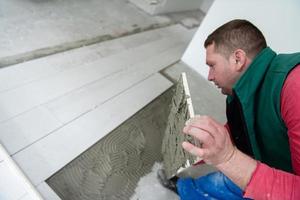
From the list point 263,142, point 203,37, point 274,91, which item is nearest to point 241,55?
point 274,91

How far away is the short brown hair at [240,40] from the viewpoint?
1183 mm

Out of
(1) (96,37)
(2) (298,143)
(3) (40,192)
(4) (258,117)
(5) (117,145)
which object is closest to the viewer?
(2) (298,143)

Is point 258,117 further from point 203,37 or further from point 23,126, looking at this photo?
point 203,37

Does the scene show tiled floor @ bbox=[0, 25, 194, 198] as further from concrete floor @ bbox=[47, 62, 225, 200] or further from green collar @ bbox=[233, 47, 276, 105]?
green collar @ bbox=[233, 47, 276, 105]

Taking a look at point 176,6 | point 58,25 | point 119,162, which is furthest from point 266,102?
point 176,6

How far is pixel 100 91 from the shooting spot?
1.97 meters

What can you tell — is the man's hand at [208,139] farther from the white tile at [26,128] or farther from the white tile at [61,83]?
the white tile at [61,83]

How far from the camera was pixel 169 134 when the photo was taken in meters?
1.50

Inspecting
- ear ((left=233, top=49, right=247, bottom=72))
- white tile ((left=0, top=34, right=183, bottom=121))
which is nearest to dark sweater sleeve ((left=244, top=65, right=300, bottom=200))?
ear ((left=233, top=49, right=247, bottom=72))

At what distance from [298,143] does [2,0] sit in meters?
2.53

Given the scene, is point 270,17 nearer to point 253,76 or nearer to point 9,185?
point 253,76

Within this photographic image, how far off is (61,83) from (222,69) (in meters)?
1.11

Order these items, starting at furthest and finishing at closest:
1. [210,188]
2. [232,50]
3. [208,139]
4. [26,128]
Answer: [26,128] < [210,188] < [232,50] < [208,139]

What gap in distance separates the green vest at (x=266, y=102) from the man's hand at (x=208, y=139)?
32 cm
